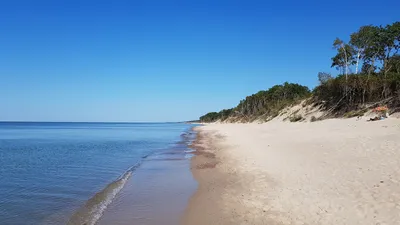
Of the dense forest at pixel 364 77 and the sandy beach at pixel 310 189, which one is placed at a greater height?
the dense forest at pixel 364 77

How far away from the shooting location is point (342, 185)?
893 centimetres

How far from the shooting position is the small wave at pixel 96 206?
799cm

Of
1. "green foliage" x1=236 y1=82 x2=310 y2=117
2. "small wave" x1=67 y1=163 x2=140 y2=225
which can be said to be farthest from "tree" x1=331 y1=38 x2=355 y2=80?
"small wave" x1=67 y1=163 x2=140 y2=225

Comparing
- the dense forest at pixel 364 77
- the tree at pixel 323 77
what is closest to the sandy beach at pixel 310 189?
the dense forest at pixel 364 77

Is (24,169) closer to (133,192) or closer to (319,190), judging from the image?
(133,192)

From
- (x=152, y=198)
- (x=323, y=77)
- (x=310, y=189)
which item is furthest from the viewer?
(x=323, y=77)

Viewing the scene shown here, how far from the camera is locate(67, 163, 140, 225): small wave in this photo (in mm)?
7994

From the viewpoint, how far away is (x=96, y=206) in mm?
9289

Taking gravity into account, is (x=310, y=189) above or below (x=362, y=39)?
below

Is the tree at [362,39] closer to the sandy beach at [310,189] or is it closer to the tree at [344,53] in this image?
the tree at [344,53]

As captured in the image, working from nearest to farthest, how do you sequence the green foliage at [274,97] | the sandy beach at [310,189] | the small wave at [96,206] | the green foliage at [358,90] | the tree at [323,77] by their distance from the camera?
the sandy beach at [310,189]
the small wave at [96,206]
the green foliage at [358,90]
the tree at [323,77]
the green foliage at [274,97]

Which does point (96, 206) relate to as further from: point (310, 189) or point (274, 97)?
point (274, 97)

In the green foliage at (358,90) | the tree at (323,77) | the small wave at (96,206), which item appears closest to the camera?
the small wave at (96,206)

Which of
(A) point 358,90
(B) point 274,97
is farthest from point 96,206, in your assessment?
(B) point 274,97
